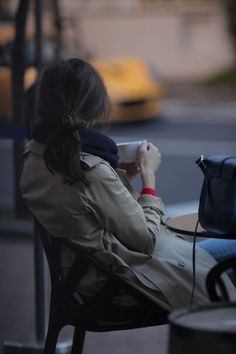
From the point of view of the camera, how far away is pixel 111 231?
12.1 ft

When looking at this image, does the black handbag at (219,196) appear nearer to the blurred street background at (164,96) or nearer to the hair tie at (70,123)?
the hair tie at (70,123)

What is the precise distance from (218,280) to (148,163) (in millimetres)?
659

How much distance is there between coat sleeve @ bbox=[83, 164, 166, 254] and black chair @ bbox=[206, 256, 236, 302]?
35cm

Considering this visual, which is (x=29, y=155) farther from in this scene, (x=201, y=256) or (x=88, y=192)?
→ (x=201, y=256)

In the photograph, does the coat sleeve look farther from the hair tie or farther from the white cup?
the white cup

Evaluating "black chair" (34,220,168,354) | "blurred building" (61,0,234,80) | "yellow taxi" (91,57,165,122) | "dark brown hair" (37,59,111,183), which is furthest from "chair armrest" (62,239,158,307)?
"blurred building" (61,0,234,80)

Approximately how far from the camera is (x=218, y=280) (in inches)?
136

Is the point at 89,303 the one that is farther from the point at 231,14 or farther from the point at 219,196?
the point at 231,14

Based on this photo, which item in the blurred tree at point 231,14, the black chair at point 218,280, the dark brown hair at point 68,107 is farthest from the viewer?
the blurred tree at point 231,14

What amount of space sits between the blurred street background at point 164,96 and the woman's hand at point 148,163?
4.41 feet

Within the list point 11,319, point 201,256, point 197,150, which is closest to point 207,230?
point 201,256

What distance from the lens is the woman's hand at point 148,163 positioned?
3893 millimetres

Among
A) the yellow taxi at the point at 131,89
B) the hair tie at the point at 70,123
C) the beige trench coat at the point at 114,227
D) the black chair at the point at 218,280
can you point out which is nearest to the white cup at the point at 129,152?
the beige trench coat at the point at 114,227

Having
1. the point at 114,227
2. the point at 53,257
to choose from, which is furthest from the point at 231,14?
the point at 114,227
